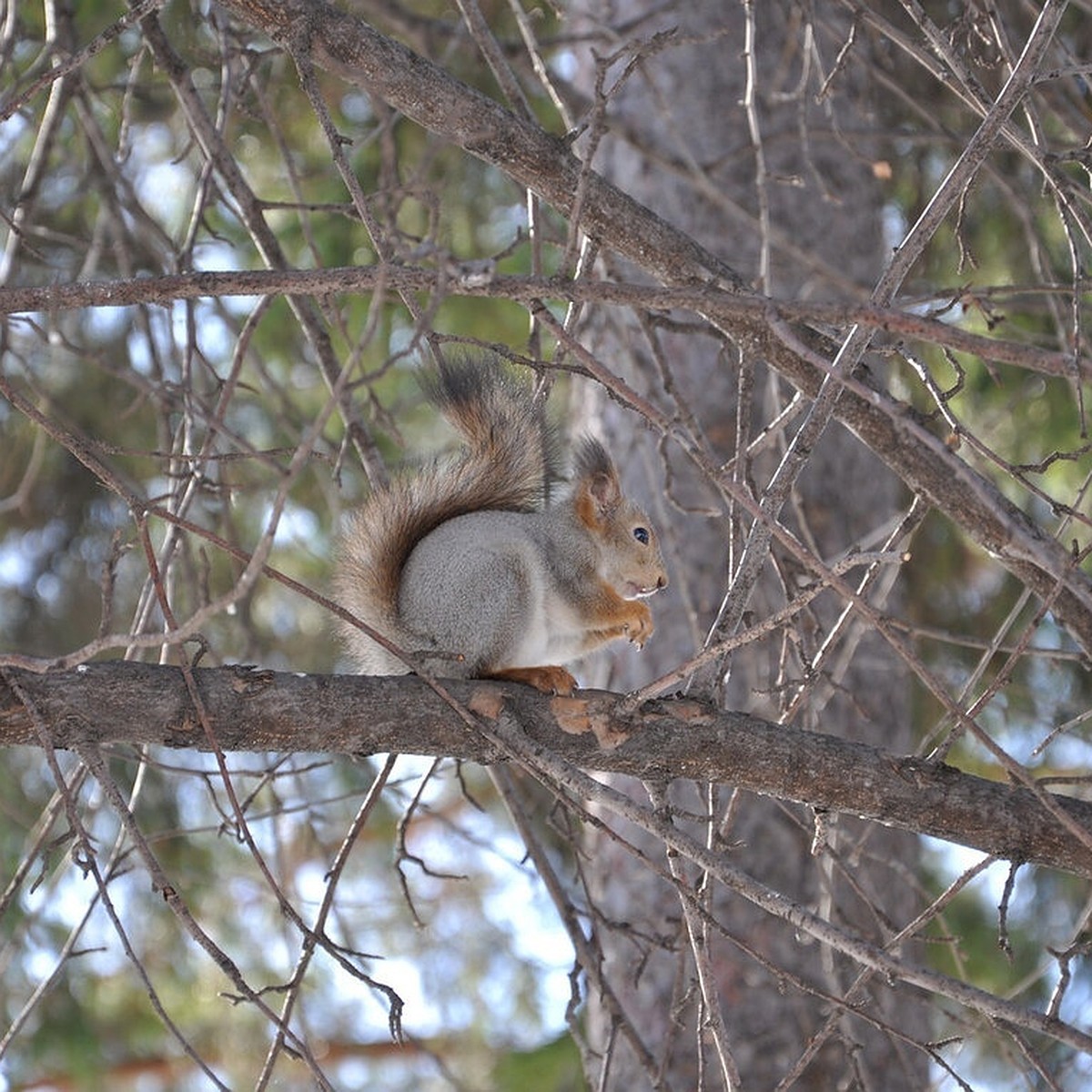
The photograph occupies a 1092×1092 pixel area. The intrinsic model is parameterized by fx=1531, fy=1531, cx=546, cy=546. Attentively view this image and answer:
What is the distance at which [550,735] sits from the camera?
173cm

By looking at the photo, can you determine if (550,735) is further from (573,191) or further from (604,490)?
(604,490)

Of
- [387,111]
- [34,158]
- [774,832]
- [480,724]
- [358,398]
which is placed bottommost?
[480,724]

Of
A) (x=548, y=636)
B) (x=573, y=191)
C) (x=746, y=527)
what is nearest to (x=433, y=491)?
(x=548, y=636)

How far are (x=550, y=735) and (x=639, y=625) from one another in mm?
628

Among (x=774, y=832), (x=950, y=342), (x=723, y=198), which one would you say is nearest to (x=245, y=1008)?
(x=774, y=832)

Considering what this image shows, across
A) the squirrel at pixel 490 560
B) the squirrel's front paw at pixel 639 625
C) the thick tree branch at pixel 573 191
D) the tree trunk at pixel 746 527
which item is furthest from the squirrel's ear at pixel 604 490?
the thick tree branch at pixel 573 191

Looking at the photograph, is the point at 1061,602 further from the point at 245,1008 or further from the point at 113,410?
the point at 245,1008

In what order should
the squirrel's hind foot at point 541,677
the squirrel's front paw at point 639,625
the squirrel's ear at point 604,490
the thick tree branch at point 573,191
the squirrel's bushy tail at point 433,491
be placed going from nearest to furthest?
the thick tree branch at point 573,191, the squirrel's hind foot at point 541,677, the squirrel's bushy tail at point 433,491, the squirrel's front paw at point 639,625, the squirrel's ear at point 604,490

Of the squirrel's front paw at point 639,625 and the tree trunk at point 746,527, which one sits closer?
the squirrel's front paw at point 639,625

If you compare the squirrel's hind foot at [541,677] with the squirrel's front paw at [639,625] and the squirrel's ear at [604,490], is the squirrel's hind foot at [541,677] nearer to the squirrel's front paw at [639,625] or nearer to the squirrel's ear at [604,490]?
the squirrel's front paw at [639,625]

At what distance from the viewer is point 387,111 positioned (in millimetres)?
2654

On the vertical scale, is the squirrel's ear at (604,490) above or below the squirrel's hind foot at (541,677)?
above

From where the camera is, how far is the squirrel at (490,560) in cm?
208

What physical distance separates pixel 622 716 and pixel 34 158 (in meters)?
1.44
